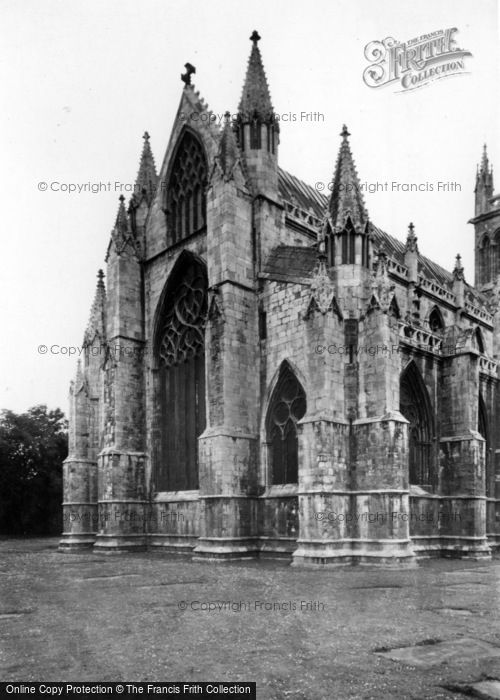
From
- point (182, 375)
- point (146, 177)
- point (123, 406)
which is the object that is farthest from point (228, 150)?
point (123, 406)

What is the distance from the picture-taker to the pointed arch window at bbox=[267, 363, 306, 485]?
74.3 ft

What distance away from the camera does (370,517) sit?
19.9m

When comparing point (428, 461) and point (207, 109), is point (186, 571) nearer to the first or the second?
point (428, 461)

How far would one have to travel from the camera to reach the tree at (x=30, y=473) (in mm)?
47312

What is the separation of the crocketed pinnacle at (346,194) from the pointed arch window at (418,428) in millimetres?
5977

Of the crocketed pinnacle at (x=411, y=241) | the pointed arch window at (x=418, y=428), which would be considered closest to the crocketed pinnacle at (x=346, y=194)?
the pointed arch window at (x=418, y=428)

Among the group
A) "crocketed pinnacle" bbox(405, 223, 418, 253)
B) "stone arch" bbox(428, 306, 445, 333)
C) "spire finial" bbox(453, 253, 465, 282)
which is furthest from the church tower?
"crocketed pinnacle" bbox(405, 223, 418, 253)

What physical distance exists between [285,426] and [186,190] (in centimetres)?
1127

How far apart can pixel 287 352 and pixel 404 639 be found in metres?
14.4

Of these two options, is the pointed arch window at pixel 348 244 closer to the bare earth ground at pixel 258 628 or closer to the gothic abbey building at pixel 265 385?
the gothic abbey building at pixel 265 385

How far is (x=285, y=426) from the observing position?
75.5ft

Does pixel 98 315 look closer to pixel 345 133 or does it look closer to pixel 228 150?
pixel 228 150

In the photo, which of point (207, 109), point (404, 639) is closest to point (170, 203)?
point (207, 109)

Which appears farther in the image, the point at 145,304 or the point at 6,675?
the point at 145,304
